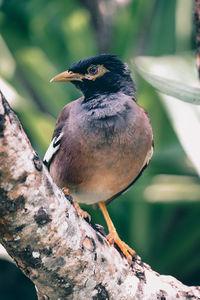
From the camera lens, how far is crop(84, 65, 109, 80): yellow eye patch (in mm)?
2482

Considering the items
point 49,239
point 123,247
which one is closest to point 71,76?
point 123,247

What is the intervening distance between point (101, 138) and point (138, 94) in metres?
Result: 1.82

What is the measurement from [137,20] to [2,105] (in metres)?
3.37

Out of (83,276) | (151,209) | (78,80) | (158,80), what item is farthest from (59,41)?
(83,276)

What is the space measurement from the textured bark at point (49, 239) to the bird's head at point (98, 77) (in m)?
0.86

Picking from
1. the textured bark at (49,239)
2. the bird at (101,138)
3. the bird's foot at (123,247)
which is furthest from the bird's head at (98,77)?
the textured bark at (49,239)

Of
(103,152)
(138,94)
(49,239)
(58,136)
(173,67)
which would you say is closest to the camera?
(49,239)

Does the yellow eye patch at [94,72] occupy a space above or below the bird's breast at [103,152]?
above

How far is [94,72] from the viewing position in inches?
98.2

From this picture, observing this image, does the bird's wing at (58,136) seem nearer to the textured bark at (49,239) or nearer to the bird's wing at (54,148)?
the bird's wing at (54,148)

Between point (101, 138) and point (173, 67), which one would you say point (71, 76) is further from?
point (173, 67)

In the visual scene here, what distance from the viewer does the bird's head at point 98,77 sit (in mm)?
2455

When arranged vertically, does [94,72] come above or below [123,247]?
above

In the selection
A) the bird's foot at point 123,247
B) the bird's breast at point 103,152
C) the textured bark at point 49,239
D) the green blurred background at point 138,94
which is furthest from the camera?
the green blurred background at point 138,94
